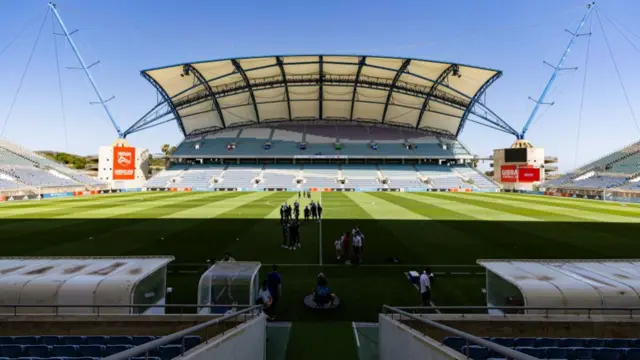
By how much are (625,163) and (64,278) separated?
75.1 meters

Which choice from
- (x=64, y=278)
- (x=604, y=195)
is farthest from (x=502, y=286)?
(x=604, y=195)

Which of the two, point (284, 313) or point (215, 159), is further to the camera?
point (215, 159)

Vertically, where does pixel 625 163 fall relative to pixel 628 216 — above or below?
above

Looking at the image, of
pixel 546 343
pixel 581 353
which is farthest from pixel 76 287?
pixel 581 353

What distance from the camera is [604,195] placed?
42.8 metres

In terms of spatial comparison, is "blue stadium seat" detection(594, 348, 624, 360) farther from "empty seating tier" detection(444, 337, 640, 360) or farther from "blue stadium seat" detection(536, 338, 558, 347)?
"blue stadium seat" detection(536, 338, 558, 347)

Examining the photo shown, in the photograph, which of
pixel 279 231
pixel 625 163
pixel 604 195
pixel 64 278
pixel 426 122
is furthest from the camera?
pixel 426 122

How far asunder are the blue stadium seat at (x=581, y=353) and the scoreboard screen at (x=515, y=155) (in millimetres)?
67216

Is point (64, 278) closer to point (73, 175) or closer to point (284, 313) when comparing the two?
point (284, 313)

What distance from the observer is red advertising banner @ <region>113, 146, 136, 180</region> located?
6053cm

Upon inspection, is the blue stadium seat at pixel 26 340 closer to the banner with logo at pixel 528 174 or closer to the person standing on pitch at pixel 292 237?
the person standing on pitch at pixel 292 237

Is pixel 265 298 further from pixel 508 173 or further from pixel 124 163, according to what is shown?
pixel 508 173

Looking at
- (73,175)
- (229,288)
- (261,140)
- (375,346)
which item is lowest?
(375,346)

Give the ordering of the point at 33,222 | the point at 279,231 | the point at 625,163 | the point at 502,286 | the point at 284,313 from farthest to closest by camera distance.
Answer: the point at 625,163 → the point at 33,222 → the point at 279,231 → the point at 284,313 → the point at 502,286
